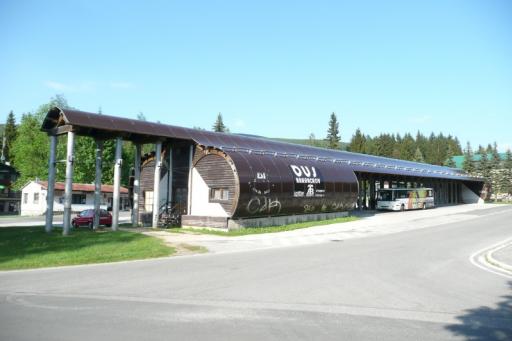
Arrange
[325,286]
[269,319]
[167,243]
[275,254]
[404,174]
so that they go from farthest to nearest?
[404,174], [167,243], [275,254], [325,286], [269,319]

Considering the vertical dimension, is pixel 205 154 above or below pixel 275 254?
above

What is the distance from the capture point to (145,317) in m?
7.32

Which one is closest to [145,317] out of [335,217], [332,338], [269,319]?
[269,319]

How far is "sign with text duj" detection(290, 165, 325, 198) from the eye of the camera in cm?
2908

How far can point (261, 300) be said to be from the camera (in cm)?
863

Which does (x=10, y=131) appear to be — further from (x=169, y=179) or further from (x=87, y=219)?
(x=169, y=179)

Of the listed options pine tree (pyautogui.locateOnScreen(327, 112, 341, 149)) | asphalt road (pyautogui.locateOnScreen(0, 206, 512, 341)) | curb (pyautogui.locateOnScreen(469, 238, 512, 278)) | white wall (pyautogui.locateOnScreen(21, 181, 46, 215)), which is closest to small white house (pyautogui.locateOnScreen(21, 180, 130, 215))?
white wall (pyautogui.locateOnScreen(21, 181, 46, 215))

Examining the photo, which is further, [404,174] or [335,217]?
[404,174]

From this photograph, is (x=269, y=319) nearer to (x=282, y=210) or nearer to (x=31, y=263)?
(x=31, y=263)

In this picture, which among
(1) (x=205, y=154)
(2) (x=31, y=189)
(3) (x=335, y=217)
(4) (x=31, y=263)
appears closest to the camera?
(4) (x=31, y=263)

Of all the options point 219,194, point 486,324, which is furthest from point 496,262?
point 219,194

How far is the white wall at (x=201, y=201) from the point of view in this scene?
84.3ft

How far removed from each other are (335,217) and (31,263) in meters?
24.9

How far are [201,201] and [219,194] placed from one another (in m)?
1.68
